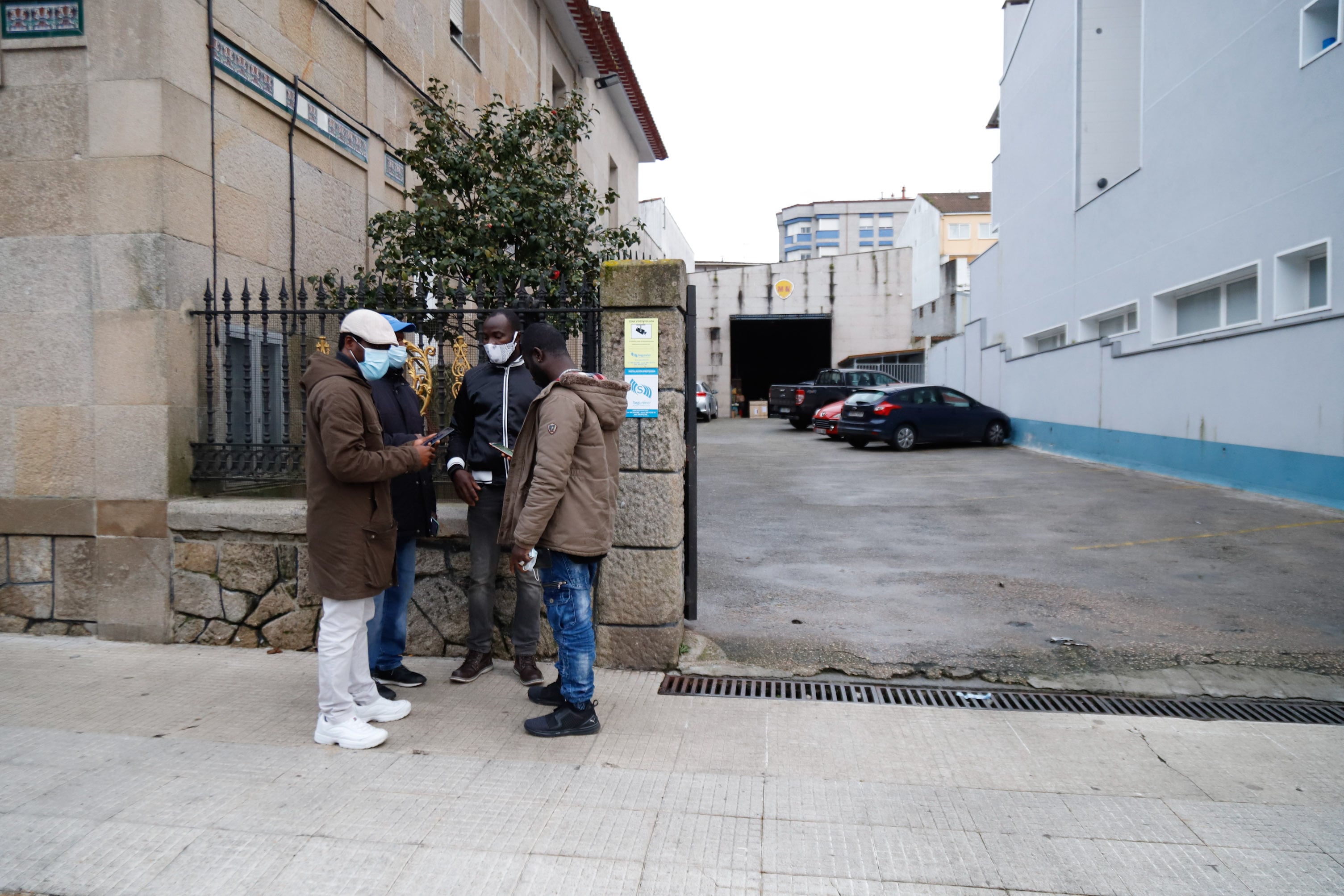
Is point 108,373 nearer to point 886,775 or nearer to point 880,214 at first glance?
point 886,775

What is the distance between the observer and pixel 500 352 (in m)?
4.63

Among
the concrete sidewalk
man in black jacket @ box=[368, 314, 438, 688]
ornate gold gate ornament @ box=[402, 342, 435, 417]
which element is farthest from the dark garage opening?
the concrete sidewalk

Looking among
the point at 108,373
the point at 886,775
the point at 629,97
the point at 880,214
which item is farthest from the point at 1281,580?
the point at 880,214

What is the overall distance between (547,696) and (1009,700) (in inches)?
93.1

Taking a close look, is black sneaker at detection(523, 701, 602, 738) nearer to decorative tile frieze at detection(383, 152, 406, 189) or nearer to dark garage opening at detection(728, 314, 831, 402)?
decorative tile frieze at detection(383, 152, 406, 189)

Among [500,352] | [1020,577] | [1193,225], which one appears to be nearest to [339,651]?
[500,352]

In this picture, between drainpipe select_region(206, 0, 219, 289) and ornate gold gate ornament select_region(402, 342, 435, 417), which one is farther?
drainpipe select_region(206, 0, 219, 289)

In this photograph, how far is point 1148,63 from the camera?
13.8 meters

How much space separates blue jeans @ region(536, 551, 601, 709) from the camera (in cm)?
400

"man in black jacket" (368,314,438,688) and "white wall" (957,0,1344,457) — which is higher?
"white wall" (957,0,1344,457)

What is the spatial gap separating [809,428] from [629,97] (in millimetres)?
10701

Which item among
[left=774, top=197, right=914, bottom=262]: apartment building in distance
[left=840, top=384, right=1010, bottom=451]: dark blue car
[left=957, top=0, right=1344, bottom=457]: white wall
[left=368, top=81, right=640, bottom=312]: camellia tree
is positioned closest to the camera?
[left=368, top=81, right=640, bottom=312]: camellia tree

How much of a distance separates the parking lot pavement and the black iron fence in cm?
221

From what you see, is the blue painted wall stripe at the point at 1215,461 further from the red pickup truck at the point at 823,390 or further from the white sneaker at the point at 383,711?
the white sneaker at the point at 383,711
